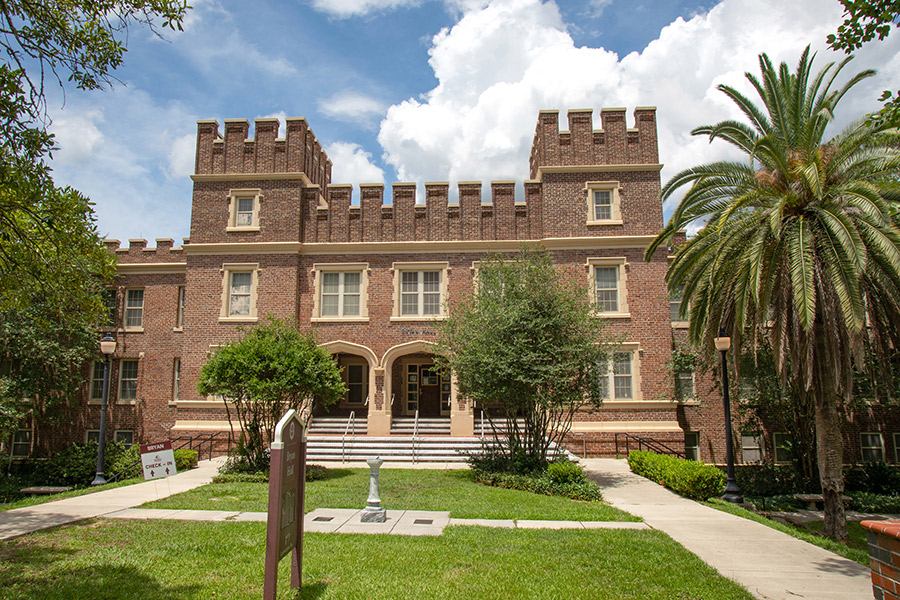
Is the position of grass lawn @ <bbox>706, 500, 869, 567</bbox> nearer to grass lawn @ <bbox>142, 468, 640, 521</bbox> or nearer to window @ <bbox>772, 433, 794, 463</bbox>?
grass lawn @ <bbox>142, 468, 640, 521</bbox>

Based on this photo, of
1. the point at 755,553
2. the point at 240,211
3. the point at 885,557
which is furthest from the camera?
the point at 240,211

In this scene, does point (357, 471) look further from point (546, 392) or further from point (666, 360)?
point (666, 360)

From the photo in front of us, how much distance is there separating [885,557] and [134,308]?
26.6 metres

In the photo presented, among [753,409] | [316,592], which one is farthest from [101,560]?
[753,409]

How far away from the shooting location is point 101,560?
7590 millimetres

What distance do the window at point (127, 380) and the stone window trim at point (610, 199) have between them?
1959 cm

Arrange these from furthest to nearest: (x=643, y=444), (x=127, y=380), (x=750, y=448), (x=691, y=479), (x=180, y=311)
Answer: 1. (x=180, y=311)
2. (x=127, y=380)
3. (x=750, y=448)
4. (x=643, y=444)
5. (x=691, y=479)

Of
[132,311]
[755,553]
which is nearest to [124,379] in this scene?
[132,311]

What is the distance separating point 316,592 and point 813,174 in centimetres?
1148

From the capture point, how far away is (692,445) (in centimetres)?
2223

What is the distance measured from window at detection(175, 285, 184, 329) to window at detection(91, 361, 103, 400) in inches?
141

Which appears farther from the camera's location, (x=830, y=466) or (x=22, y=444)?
(x=22, y=444)

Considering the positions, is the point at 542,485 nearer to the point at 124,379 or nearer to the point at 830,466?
the point at 830,466

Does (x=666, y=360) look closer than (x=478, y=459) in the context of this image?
No
